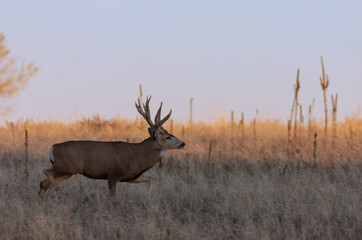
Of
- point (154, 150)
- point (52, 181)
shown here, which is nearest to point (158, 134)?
point (154, 150)

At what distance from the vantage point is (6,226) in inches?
251

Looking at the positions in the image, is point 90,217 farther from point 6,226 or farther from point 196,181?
point 196,181

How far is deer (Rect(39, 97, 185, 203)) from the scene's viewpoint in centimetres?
771

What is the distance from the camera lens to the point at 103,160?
7.78 meters

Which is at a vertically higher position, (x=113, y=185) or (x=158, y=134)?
(x=158, y=134)

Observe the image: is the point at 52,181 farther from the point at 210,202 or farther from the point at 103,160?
the point at 210,202

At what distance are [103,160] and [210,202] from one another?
1.72 meters

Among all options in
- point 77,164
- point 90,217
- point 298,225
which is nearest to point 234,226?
point 298,225

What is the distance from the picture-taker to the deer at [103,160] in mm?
7713

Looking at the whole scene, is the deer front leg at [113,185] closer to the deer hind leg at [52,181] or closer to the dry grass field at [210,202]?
the dry grass field at [210,202]

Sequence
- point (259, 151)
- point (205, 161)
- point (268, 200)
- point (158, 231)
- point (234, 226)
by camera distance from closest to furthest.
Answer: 1. point (158, 231)
2. point (234, 226)
3. point (268, 200)
4. point (205, 161)
5. point (259, 151)

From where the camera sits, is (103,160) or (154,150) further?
(154,150)

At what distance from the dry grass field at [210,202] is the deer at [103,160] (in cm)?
37

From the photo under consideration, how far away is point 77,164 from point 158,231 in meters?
2.02
